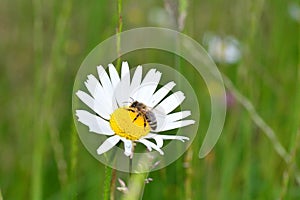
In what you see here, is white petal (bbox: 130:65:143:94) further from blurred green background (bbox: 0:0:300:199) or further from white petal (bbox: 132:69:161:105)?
blurred green background (bbox: 0:0:300:199)

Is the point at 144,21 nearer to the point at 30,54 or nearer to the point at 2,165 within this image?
the point at 30,54

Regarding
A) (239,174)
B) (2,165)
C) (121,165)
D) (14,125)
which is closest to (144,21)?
(14,125)

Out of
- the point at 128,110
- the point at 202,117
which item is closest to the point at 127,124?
the point at 128,110

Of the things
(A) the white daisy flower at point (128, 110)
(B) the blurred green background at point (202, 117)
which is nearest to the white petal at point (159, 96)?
(A) the white daisy flower at point (128, 110)

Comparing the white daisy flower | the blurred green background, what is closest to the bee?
the white daisy flower

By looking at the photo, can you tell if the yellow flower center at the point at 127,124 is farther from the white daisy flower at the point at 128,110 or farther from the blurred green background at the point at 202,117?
the blurred green background at the point at 202,117

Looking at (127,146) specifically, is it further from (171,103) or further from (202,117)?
(202,117)
